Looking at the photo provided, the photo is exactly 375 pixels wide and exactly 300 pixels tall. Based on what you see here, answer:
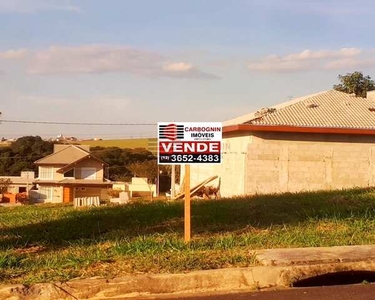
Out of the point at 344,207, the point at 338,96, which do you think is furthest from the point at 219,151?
the point at 338,96

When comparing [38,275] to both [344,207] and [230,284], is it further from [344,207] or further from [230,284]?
[344,207]

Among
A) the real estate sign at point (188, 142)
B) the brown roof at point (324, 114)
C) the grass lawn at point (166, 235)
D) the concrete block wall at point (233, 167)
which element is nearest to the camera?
the grass lawn at point (166, 235)

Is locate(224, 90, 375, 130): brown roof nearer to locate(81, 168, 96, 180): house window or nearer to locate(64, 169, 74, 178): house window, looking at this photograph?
locate(81, 168, 96, 180): house window

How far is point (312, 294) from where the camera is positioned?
686 centimetres

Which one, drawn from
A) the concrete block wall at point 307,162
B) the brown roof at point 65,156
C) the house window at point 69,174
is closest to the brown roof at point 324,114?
the concrete block wall at point 307,162

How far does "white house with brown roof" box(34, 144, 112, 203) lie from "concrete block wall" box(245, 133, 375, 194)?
23.3 meters

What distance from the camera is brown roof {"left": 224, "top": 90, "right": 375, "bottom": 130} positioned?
23.7m

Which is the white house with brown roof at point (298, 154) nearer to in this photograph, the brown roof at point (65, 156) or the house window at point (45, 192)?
the house window at point (45, 192)

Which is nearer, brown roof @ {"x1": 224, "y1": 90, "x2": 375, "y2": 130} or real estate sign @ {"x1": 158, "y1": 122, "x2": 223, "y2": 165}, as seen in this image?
real estate sign @ {"x1": 158, "y1": 122, "x2": 223, "y2": 165}

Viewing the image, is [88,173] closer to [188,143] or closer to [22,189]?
[22,189]

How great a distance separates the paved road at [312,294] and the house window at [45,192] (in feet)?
138

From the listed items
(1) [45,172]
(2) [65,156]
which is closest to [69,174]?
(1) [45,172]

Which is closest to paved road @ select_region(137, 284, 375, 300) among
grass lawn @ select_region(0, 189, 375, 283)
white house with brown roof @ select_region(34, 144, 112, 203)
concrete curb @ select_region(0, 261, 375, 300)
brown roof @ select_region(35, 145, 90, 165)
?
concrete curb @ select_region(0, 261, 375, 300)

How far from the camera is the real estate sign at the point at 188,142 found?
8969 millimetres
